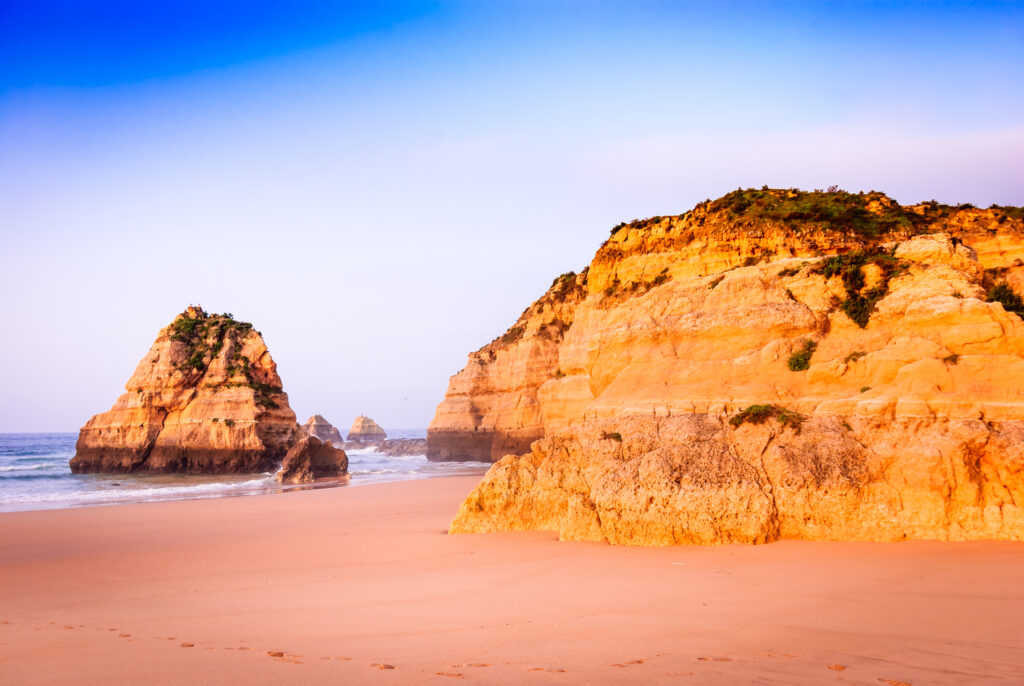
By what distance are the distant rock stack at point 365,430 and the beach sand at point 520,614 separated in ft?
419

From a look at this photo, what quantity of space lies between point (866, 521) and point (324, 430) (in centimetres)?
10718

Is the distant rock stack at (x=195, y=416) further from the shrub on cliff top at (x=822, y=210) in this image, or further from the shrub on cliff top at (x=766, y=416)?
the shrub on cliff top at (x=766, y=416)

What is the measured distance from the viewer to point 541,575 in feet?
→ 29.0

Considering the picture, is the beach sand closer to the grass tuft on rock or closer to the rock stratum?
the rock stratum

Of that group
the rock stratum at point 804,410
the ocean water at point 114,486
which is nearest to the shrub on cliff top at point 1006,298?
the rock stratum at point 804,410

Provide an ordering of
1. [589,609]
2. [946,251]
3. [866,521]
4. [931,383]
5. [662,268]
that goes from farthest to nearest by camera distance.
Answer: [662,268] < [946,251] < [931,383] < [866,521] < [589,609]

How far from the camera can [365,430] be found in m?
138

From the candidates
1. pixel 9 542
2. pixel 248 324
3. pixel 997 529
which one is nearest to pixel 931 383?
pixel 997 529

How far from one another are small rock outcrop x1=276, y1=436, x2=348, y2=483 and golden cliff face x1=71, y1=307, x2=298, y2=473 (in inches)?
297

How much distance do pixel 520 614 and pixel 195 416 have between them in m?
42.3

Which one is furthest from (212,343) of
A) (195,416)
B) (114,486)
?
(114,486)

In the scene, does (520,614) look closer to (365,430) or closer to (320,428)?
(320,428)

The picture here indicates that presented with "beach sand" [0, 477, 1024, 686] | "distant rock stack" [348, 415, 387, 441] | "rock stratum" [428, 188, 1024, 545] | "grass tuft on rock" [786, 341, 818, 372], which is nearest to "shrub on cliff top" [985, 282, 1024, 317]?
"rock stratum" [428, 188, 1024, 545]

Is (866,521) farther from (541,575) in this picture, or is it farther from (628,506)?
(541,575)
